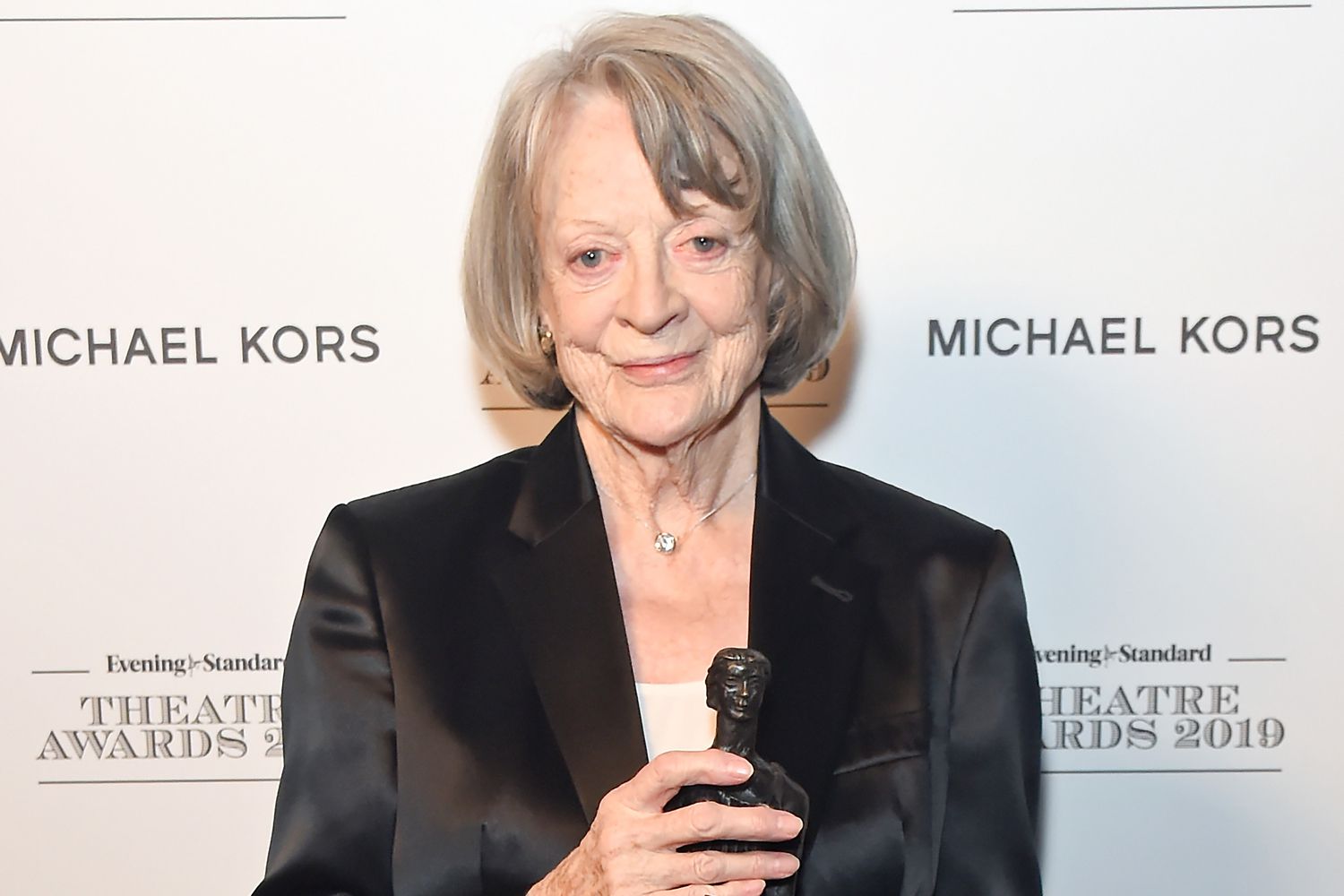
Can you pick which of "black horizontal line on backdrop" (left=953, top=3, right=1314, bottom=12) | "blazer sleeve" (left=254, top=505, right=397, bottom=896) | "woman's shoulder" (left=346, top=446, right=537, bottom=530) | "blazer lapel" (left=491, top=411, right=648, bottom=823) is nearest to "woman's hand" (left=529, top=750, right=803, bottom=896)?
"blazer lapel" (left=491, top=411, right=648, bottom=823)

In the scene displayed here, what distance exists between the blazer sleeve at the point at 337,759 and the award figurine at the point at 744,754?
1.29 feet

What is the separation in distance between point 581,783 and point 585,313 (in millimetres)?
454

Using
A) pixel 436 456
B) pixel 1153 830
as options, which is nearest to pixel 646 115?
pixel 436 456

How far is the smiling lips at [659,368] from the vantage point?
1.36 metres

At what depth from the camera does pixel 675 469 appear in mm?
1489

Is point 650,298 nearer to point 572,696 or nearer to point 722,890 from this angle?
point 572,696

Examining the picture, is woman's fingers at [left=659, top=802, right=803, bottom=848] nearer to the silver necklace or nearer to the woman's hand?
the woman's hand

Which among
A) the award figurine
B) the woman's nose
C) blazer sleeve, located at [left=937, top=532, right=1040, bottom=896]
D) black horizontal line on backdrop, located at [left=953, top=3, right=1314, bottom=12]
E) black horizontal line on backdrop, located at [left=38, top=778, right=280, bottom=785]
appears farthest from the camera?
black horizontal line on backdrop, located at [left=38, top=778, right=280, bottom=785]

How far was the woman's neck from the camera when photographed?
149 centimetres

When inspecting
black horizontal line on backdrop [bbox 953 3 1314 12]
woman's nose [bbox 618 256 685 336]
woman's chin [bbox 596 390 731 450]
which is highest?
black horizontal line on backdrop [bbox 953 3 1314 12]

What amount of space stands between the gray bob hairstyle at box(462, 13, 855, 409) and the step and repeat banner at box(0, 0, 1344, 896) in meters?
0.54

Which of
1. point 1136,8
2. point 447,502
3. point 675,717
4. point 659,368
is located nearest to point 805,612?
point 675,717

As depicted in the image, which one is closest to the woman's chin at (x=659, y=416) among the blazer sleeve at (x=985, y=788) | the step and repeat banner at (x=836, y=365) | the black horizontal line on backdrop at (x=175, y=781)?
the blazer sleeve at (x=985, y=788)

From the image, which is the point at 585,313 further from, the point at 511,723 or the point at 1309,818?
the point at 1309,818
